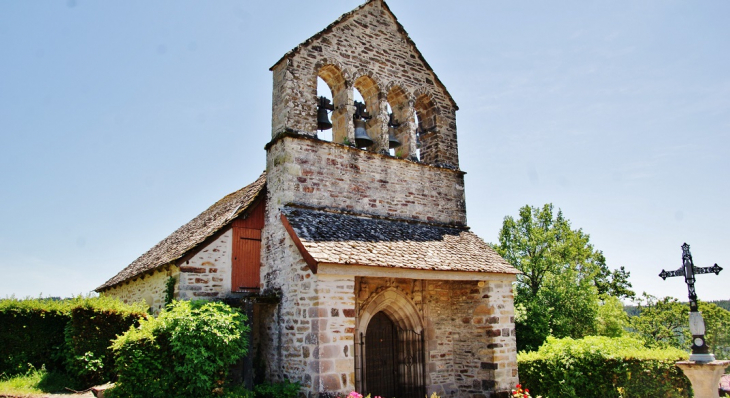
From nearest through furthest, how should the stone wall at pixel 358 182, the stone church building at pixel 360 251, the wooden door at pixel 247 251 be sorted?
1. the stone church building at pixel 360 251
2. the stone wall at pixel 358 182
3. the wooden door at pixel 247 251

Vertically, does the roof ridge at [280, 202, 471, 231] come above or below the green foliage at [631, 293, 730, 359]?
above

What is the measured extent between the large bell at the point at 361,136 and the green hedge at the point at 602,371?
21.6ft

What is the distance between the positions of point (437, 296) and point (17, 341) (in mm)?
9325

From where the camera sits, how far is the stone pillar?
6.85 m

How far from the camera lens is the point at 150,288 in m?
11.5

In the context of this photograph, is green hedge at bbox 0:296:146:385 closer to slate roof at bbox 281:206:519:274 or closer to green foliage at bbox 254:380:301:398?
green foliage at bbox 254:380:301:398

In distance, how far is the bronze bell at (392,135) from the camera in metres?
11.4

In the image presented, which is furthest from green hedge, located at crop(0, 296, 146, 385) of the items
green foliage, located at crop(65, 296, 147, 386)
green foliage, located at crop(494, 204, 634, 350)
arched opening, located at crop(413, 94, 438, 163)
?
green foliage, located at crop(494, 204, 634, 350)

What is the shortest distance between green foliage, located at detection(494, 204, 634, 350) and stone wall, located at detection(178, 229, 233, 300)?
1252cm

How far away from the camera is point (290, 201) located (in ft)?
30.3

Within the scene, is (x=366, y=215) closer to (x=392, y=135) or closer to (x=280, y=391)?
(x=392, y=135)

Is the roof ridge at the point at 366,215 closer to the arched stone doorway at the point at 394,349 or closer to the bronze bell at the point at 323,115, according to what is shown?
the arched stone doorway at the point at 394,349

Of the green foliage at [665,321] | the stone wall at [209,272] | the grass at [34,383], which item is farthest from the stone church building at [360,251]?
the green foliage at [665,321]

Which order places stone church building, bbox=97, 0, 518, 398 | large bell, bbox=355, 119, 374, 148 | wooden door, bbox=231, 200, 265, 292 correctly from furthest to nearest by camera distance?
1. large bell, bbox=355, 119, 374, 148
2. wooden door, bbox=231, 200, 265, 292
3. stone church building, bbox=97, 0, 518, 398
